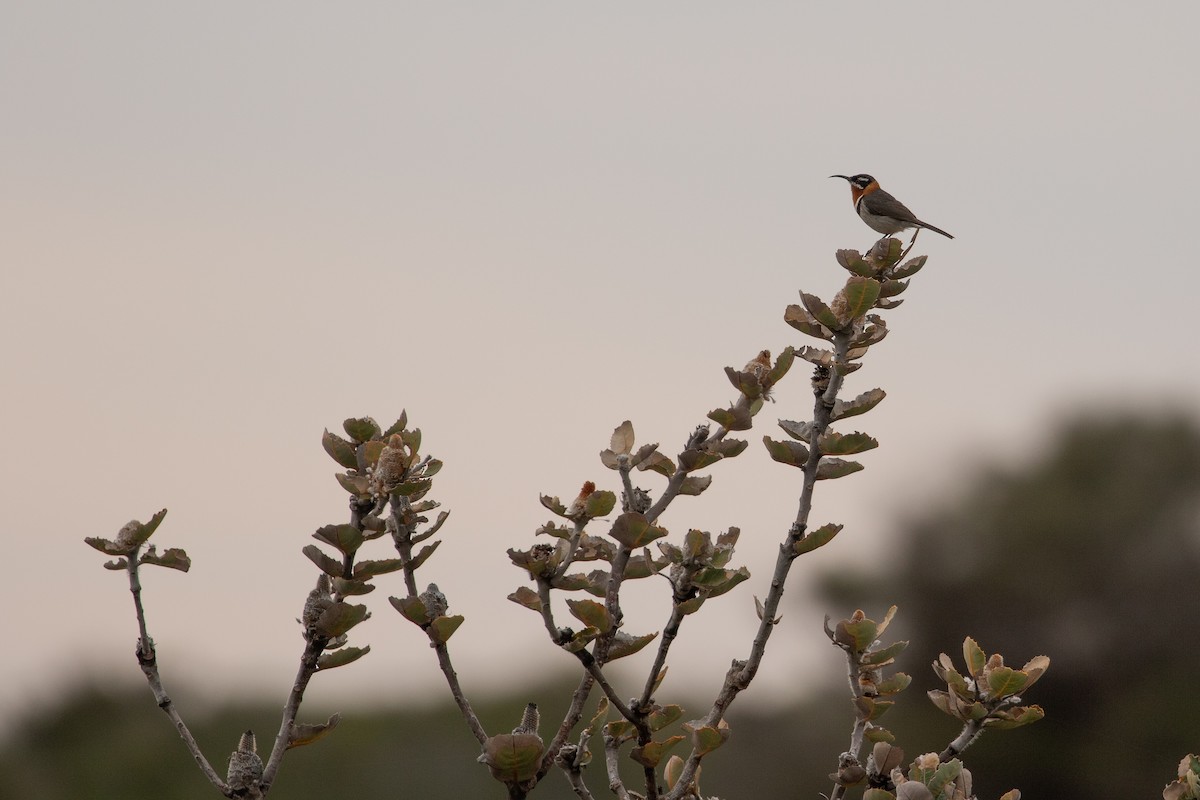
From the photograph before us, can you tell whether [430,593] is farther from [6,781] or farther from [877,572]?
[877,572]

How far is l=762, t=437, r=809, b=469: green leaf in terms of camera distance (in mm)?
3689

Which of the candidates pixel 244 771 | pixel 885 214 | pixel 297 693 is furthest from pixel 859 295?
pixel 885 214

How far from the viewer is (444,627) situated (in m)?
3.46

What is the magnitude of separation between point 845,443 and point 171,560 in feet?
5.98

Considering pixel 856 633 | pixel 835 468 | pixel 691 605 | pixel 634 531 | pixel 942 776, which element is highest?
pixel 835 468

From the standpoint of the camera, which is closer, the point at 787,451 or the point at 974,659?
the point at 787,451

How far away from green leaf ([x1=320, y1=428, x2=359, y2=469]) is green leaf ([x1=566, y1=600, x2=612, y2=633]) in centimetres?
73

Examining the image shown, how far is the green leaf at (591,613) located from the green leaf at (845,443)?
2.53ft

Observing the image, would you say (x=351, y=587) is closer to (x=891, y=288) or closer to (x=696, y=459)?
(x=696, y=459)

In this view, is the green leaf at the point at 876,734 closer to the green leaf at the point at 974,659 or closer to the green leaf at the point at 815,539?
the green leaf at the point at 974,659

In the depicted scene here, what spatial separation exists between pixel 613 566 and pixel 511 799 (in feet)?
2.19

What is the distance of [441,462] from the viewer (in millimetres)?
3566

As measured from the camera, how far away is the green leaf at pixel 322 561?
353 cm

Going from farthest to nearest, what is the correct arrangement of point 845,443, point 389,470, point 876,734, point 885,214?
point 885,214 < point 876,734 < point 845,443 < point 389,470
